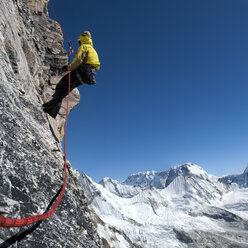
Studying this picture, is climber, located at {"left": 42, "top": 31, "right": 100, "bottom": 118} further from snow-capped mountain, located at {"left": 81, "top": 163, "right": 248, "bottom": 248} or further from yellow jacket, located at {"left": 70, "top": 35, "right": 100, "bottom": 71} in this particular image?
snow-capped mountain, located at {"left": 81, "top": 163, "right": 248, "bottom": 248}

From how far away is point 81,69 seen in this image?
8289 mm

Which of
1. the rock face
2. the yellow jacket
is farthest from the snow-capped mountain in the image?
the rock face

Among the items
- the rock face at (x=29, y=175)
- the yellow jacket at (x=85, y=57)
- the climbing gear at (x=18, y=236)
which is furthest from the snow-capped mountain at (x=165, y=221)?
the climbing gear at (x=18, y=236)

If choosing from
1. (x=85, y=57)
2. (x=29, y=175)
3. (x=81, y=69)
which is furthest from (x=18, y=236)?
(x=85, y=57)

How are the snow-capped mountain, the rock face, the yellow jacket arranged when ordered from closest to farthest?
1. the rock face
2. the yellow jacket
3. the snow-capped mountain

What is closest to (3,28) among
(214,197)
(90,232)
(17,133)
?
(17,133)

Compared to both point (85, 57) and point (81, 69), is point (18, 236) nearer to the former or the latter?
point (81, 69)

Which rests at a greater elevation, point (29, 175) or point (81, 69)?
point (81, 69)

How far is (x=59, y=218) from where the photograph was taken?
3.91 meters

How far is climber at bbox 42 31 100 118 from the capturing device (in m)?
8.09

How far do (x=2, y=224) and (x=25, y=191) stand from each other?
131 cm

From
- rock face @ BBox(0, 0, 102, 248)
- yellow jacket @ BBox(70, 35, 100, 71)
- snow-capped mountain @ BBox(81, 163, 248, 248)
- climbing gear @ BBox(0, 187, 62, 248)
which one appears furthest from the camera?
snow-capped mountain @ BBox(81, 163, 248, 248)

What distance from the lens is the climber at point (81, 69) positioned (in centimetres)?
809

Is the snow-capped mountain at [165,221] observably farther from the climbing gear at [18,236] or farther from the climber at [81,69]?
the climbing gear at [18,236]
